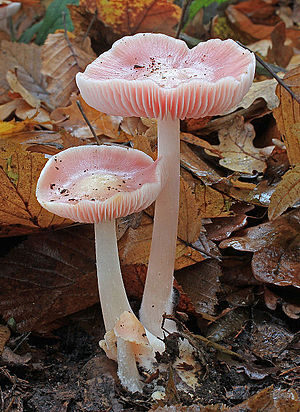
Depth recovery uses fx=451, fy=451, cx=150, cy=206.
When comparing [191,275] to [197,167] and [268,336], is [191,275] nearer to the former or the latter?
[268,336]

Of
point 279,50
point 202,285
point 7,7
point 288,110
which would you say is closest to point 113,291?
point 202,285

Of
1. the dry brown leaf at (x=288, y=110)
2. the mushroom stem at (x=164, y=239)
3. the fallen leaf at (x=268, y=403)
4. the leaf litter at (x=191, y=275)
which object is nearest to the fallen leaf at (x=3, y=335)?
the leaf litter at (x=191, y=275)

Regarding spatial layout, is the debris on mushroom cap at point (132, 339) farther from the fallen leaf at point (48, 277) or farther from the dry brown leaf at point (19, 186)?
the dry brown leaf at point (19, 186)

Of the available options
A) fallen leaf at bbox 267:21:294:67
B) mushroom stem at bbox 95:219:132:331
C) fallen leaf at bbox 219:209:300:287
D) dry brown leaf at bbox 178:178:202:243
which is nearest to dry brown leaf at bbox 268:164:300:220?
fallen leaf at bbox 219:209:300:287

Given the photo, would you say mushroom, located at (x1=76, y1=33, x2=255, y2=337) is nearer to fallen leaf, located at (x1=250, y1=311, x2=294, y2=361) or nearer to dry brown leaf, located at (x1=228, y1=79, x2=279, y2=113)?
fallen leaf, located at (x1=250, y1=311, x2=294, y2=361)

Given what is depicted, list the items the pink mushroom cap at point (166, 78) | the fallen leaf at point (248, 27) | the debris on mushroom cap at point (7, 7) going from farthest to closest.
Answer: the fallen leaf at point (248, 27)
the debris on mushroom cap at point (7, 7)
the pink mushroom cap at point (166, 78)

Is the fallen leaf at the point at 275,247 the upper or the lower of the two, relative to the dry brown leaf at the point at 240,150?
lower
